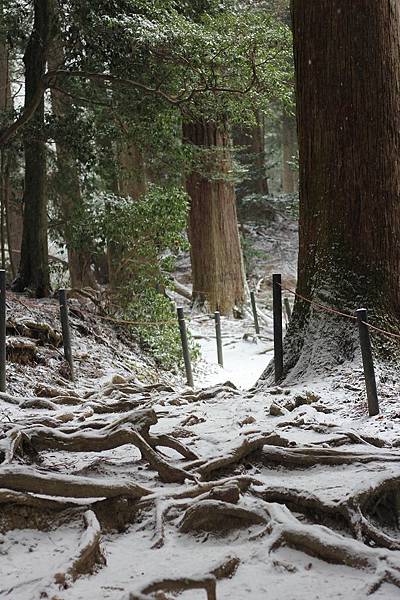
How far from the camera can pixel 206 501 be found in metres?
3.18

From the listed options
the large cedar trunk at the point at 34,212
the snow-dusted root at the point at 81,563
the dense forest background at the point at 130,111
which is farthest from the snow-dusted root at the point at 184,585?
the large cedar trunk at the point at 34,212

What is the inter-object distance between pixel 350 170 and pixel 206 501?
155 inches

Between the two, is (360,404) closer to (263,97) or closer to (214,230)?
(263,97)

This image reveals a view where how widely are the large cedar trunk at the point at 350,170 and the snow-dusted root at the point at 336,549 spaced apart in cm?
317

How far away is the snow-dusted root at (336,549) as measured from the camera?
2645 millimetres

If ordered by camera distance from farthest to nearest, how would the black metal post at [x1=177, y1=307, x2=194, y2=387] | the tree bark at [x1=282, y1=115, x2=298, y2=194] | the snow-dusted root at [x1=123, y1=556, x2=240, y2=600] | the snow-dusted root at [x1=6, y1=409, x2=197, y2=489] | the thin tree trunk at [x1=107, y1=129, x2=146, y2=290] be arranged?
the tree bark at [x1=282, y1=115, x2=298, y2=194]
the thin tree trunk at [x1=107, y1=129, x2=146, y2=290]
the black metal post at [x1=177, y1=307, x2=194, y2=387]
the snow-dusted root at [x1=6, y1=409, x2=197, y2=489]
the snow-dusted root at [x1=123, y1=556, x2=240, y2=600]

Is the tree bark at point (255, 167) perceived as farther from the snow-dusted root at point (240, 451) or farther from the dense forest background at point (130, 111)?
the snow-dusted root at point (240, 451)

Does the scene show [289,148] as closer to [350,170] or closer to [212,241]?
[212,241]

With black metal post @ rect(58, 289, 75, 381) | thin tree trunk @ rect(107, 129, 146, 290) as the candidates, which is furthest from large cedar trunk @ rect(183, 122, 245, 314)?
black metal post @ rect(58, 289, 75, 381)

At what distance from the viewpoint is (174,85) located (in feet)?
32.4

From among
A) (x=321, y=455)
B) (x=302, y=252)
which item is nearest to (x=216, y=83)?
(x=302, y=252)

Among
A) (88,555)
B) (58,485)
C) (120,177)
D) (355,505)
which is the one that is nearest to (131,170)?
(120,177)

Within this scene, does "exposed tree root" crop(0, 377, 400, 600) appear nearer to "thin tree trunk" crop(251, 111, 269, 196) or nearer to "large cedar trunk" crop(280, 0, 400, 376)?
"large cedar trunk" crop(280, 0, 400, 376)

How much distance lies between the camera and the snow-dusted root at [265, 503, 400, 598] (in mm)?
2645
